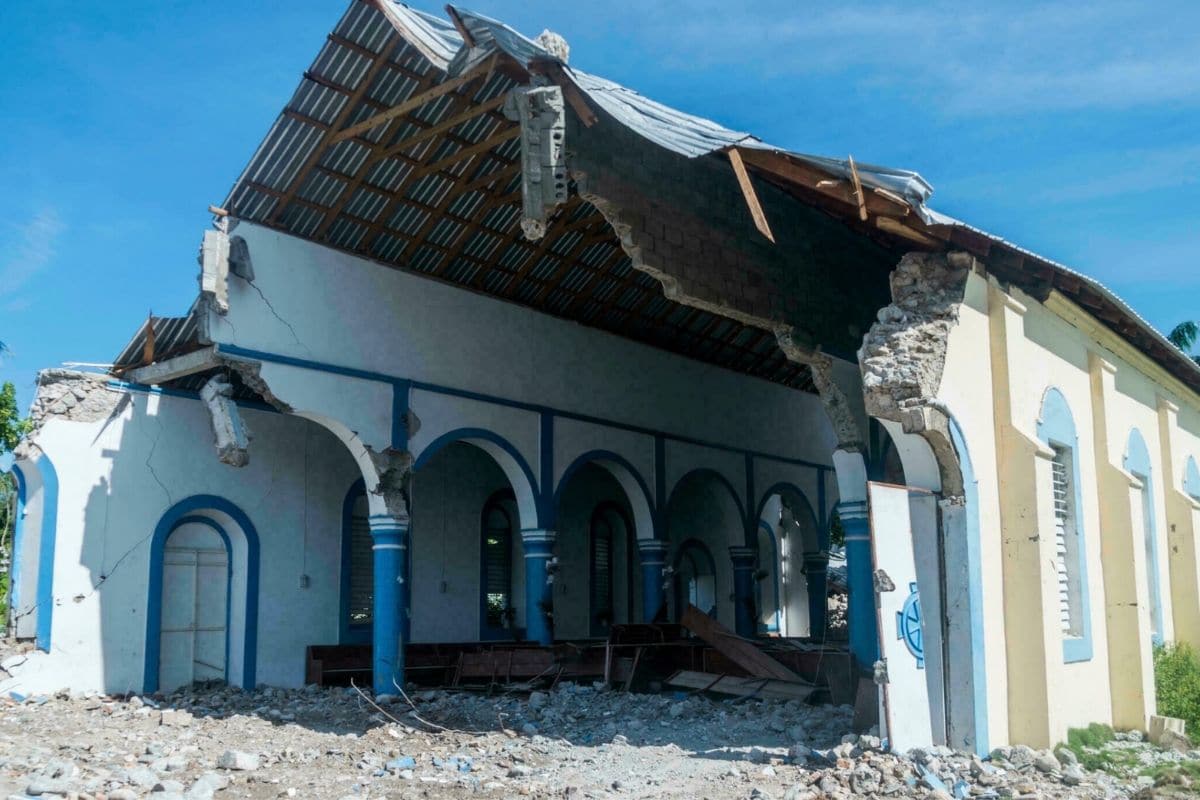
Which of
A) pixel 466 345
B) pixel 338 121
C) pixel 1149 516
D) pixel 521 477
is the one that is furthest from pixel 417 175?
pixel 1149 516

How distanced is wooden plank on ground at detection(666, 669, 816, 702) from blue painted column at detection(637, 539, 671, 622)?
12.9 ft

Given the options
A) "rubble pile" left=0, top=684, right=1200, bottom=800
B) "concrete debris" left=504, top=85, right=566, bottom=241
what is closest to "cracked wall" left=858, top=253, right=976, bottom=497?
"rubble pile" left=0, top=684, right=1200, bottom=800

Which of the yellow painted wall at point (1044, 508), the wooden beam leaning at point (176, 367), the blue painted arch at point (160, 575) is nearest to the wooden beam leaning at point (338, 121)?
the wooden beam leaning at point (176, 367)

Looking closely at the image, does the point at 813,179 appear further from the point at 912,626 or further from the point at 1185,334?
the point at 1185,334

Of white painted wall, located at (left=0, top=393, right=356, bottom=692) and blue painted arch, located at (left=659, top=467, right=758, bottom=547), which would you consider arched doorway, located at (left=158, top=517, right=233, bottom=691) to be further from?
blue painted arch, located at (left=659, top=467, right=758, bottom=547)

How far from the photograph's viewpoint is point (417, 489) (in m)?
18.3

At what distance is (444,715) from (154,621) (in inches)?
161

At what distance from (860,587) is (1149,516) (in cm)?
407

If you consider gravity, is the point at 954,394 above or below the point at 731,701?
above

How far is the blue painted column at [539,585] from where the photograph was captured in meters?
17.1

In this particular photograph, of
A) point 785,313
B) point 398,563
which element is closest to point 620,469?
point 398,563

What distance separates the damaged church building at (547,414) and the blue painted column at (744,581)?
5.67ft

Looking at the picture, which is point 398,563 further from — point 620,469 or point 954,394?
point 954,394

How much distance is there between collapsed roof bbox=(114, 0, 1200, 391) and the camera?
1041 cm
